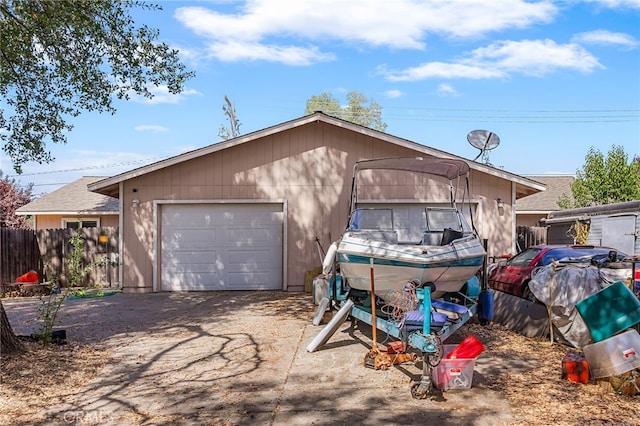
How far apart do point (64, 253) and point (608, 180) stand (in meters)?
20.2

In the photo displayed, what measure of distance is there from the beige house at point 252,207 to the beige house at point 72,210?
6674 mm

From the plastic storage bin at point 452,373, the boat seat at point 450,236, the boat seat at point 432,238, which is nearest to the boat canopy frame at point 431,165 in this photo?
the boat seat at point 432,238

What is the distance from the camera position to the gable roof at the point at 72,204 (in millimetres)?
20303

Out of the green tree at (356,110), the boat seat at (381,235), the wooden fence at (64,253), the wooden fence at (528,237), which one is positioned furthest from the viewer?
the green tree at (356,110)

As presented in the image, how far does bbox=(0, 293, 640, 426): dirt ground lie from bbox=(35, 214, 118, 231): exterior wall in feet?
42.7

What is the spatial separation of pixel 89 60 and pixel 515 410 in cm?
990

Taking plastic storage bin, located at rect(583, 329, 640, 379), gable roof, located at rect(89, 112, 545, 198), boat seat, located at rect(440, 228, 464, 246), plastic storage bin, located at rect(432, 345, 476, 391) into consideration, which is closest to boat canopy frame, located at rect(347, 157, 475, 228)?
boat seat, located at rect(440, 228, 464, 246)

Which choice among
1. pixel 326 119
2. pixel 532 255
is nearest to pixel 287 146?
pixel 326 119

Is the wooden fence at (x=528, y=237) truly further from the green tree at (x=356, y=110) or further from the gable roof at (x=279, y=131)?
the green tree at (x=356, y=110)

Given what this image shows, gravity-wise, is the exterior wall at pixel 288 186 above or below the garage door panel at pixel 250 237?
above

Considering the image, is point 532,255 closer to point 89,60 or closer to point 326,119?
point 326,119

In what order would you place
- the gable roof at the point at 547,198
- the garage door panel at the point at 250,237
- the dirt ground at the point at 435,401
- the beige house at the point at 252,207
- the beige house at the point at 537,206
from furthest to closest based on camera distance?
the gable roof at the point at 547,198, the beige house at the point at 537,206, the garage door panel at the point at 250,237, the beige house at the point at 252,207, the dirt ground at the point at 435,401

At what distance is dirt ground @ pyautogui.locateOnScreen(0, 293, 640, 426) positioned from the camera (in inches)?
193

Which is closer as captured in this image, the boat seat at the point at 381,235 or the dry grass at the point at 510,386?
the dry grass at the point at 510,386
